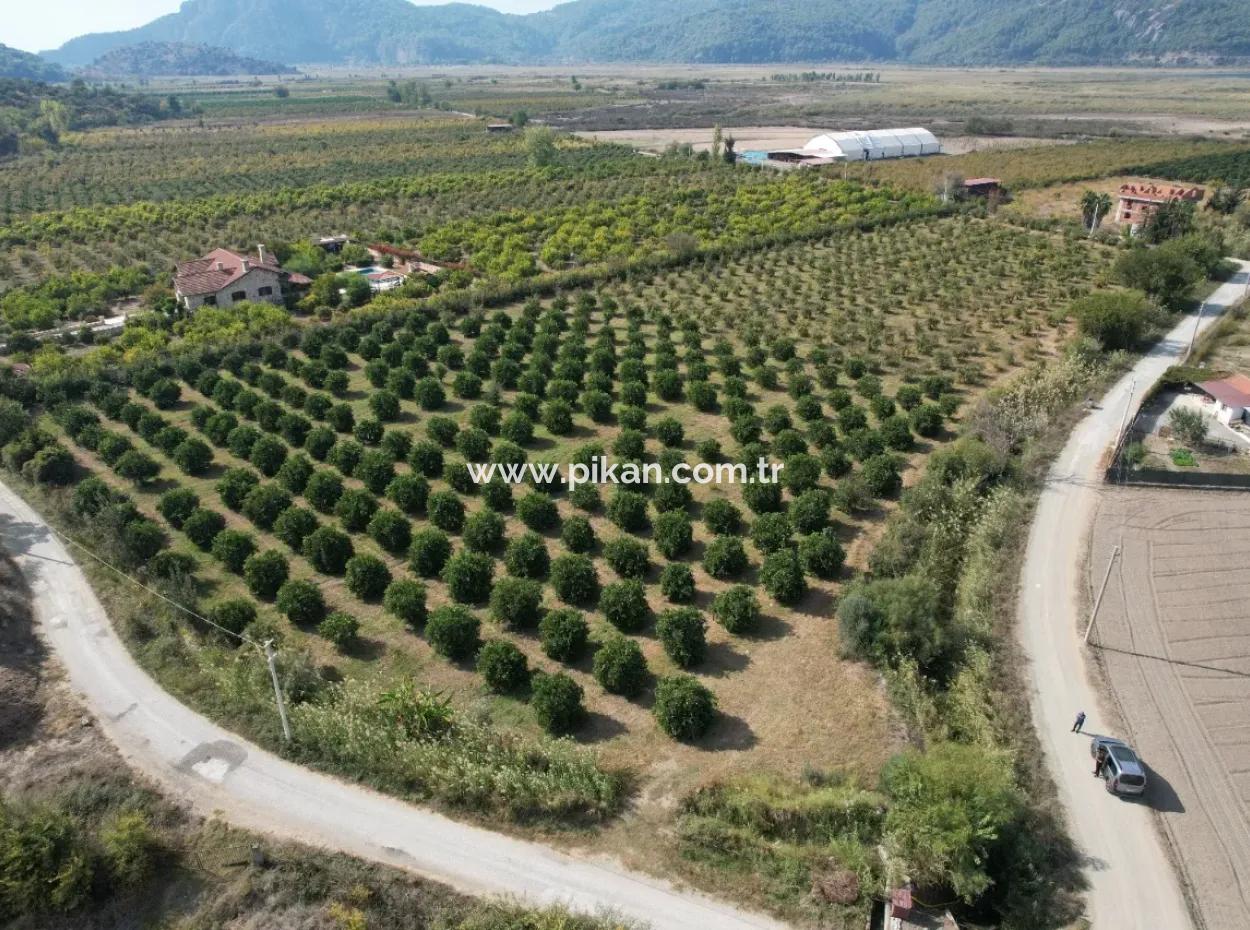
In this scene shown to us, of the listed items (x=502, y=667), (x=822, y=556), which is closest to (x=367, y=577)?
(x=502, y=667)

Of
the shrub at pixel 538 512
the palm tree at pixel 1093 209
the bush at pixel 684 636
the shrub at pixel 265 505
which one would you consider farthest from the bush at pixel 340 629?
the palm tree at pixel 1093 209

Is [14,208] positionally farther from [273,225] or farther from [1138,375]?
[1138,375]

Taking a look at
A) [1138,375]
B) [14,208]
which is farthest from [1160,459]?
[14,208]

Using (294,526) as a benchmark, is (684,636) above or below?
below

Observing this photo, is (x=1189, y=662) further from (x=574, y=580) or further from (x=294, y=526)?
(x=294, y=526)

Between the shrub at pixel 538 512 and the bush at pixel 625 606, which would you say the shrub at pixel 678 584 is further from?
the shrub at pixel 538 512

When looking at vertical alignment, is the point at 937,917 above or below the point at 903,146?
below

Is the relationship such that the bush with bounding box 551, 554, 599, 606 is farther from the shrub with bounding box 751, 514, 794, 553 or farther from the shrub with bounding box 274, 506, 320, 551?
the shrub with bounding box 274, 506, 320, 551
